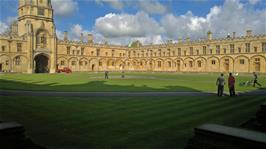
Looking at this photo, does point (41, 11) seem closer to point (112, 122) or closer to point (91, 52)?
point (91, 52)

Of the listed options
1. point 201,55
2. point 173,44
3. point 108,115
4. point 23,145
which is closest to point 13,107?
point 108,115

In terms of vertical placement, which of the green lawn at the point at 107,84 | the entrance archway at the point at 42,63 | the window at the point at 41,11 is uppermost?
the window at the point at 41,11

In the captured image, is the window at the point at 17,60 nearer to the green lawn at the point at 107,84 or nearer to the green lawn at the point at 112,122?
the green lawn at the point at 107,84

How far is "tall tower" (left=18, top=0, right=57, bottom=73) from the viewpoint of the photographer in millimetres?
57438

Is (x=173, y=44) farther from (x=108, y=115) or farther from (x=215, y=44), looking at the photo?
(x=108, y=115)

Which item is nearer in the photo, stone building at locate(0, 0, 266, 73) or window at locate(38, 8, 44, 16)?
stone building at locate(0, 0, 266, 73)

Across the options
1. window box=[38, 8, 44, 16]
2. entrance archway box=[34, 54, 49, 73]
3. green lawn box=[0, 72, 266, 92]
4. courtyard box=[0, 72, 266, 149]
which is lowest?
courtyard box=[0, 72, 266, 149]

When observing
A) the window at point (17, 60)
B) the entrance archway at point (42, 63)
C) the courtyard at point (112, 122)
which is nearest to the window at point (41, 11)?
the entrance archway at point (42, 63)

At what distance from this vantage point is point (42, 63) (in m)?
60.5

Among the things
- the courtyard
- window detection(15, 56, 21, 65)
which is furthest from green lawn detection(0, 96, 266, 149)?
window detection(15, 56, 21, 65)

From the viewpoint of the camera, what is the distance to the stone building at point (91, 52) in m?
54.6

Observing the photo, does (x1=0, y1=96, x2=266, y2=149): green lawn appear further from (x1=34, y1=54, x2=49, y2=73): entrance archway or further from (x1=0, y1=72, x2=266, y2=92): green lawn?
(x1=34, y1=54, x2=49, y2=73): entrance archway

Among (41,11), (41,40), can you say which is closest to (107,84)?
(41,40)

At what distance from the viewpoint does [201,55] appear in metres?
65.0
